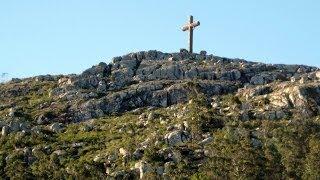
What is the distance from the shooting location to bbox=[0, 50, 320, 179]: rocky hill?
3797 inches

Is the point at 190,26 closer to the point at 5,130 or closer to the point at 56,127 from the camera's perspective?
the point at 56,127

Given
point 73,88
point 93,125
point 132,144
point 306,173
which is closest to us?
point 306,173

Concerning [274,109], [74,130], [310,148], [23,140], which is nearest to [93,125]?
[74,130]

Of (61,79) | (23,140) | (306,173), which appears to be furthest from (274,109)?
(61,79)

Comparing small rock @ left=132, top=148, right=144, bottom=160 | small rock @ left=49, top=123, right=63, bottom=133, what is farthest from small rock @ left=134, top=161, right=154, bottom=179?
small rock @ left=49, top=123, right=63, bottom=133

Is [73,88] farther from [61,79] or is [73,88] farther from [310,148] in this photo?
[310,148]

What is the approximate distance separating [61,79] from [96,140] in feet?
125

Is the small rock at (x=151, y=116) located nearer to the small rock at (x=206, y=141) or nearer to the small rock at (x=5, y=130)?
the small rock at (x=206, y=141)

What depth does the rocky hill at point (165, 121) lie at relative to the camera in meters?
96.4

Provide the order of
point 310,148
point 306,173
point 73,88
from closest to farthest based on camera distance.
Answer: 1. point 306,173
2. point 310,148
3. point 73,88

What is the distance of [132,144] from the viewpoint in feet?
356

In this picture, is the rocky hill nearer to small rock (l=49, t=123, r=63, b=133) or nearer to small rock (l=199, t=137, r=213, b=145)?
small rock (l=199, t=137, r=213, b=145)

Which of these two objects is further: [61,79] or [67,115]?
[61,79]

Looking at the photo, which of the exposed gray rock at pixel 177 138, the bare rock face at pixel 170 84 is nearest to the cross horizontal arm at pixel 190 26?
the bare rock face at pixel 170 84
